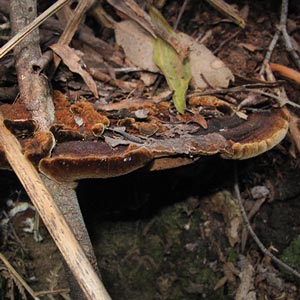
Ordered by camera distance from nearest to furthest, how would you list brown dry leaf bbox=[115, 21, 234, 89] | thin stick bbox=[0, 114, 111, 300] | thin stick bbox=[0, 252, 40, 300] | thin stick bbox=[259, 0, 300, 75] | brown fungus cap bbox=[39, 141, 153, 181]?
thin stick bbox=[0, 114, 111, 300] < brown fungus cap bbox=[39, 141, 153, 181] < thin stick bbox=[0, 252, 40, 300] < brown dry leaf bbox=[115, 21, 234, 89] < thin stick bbox=[259, 0, 300, 75]

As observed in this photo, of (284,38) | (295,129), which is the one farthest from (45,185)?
(284,38)

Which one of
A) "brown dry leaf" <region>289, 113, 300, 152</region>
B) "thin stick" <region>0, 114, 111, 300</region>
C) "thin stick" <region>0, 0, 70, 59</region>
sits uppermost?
"thin stick" <region>0, 0, 70, 59</region>

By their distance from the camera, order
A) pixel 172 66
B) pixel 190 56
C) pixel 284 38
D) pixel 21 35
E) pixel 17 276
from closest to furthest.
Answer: pixel 21 35
pixel 17 276
pixel 172 66
pixel 190 56
pixel 284 38

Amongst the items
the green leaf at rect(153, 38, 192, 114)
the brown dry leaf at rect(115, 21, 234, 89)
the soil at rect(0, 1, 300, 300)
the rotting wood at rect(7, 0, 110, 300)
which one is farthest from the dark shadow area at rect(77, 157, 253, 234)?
the rotting wood at rect(7, 0, 110, 300)

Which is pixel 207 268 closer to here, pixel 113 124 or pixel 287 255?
pixel 287 255

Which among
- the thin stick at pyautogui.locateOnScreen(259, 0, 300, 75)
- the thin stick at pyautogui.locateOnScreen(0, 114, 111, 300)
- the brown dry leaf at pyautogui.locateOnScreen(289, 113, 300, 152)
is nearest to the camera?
the thin stick at pyautogui.locateOnScreen(0, 114, 111, 300)

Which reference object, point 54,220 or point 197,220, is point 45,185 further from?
point 197,220

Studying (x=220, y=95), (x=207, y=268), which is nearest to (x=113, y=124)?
(x=220, y=95)

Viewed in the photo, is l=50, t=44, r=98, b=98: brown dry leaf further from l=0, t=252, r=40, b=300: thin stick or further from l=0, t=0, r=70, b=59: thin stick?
l=0, t=252, r=40, b=300: thin stick
